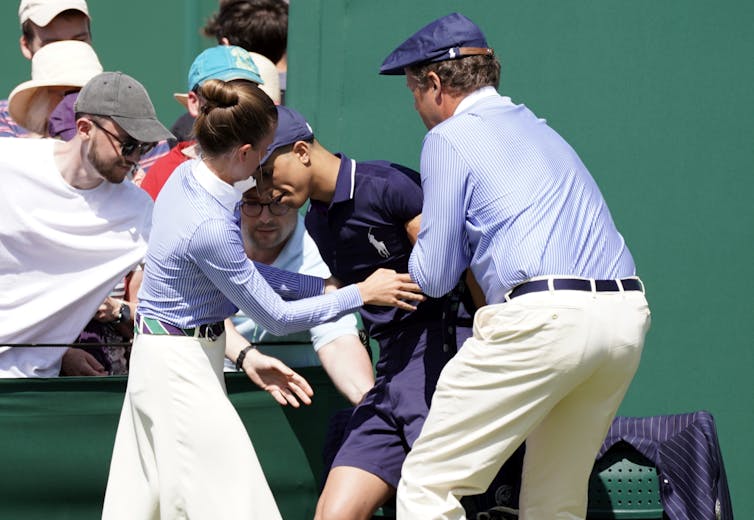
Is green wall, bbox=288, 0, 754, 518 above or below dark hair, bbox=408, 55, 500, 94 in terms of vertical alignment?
below

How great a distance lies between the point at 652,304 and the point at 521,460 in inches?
50.6

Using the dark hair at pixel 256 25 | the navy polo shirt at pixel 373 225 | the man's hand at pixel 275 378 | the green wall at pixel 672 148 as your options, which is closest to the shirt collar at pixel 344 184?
the navy polo shirt at pixel 373 225

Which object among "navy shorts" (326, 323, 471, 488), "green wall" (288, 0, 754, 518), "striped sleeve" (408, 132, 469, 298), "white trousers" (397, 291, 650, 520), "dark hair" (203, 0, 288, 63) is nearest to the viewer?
"white trousers" (397, 291, 650, 520)

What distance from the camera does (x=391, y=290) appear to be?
3516 mm

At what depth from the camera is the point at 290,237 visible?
410cm

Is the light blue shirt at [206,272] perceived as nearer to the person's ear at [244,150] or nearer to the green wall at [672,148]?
the person's ear at [244,150]

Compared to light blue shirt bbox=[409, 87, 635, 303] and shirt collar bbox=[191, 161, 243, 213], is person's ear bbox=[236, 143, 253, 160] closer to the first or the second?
shirt collar bbox=[191, 161, 243, 213]

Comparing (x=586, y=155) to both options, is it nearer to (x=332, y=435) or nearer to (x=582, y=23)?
(x=582, y=23)

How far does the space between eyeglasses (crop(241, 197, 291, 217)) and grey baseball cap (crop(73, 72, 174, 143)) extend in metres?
0.33

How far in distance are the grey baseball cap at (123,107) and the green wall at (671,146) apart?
1.39 metres

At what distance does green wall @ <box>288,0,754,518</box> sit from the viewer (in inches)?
185

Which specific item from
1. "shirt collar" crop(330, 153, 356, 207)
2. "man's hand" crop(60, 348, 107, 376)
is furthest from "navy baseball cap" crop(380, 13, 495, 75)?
"man's hand" crop(60, 348, 107, 376)

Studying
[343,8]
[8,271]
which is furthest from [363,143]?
[8,271]

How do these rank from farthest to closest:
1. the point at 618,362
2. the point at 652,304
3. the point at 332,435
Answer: the point at 652,304 < the point at 332,435 < the point at 618,362
